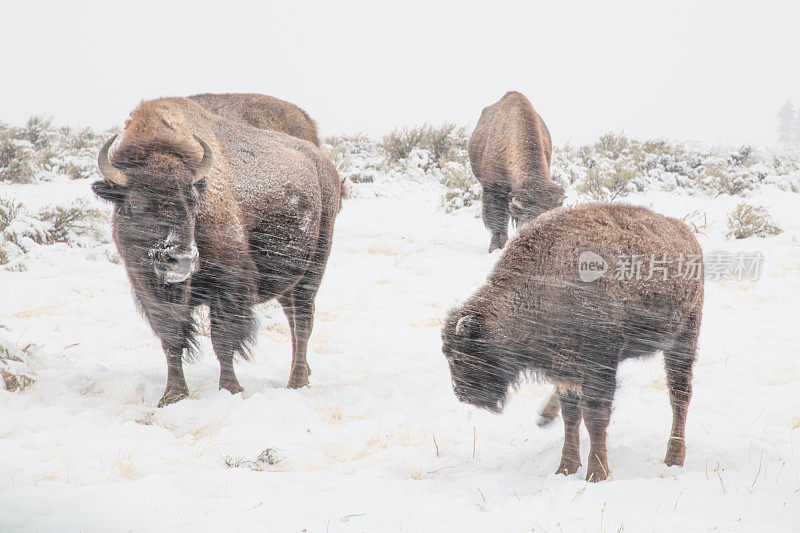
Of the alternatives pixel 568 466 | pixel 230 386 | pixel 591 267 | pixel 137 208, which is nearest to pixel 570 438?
pixel 568 466

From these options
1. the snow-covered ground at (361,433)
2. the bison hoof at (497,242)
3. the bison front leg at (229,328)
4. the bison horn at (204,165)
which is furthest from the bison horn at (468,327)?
the bison hoof at (497,242)

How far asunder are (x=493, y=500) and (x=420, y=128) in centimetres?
1546

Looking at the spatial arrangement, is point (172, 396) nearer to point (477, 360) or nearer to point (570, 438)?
point (477, 360)

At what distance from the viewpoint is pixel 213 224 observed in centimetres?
402

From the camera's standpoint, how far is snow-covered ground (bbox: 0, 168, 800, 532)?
2363 mm

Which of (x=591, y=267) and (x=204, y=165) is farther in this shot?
(x=204, y=165)

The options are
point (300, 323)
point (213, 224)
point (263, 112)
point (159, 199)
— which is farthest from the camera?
point (263, 112)

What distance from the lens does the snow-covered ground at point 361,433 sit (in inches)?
93.0

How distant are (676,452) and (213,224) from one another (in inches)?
124

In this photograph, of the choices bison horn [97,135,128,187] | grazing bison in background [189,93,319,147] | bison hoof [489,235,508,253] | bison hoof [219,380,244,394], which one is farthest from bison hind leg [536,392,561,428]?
bison hoof [489,235,508,253]

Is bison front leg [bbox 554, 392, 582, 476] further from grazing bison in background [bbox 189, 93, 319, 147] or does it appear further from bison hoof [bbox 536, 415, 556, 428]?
grazing bison in background [bbox 189, 93, 319, 147]

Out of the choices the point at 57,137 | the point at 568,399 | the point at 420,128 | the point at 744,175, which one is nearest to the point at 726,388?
the point at 568,399

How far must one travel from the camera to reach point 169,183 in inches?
145

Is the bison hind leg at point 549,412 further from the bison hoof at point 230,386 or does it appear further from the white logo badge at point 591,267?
the bison hoof at point 230,386
